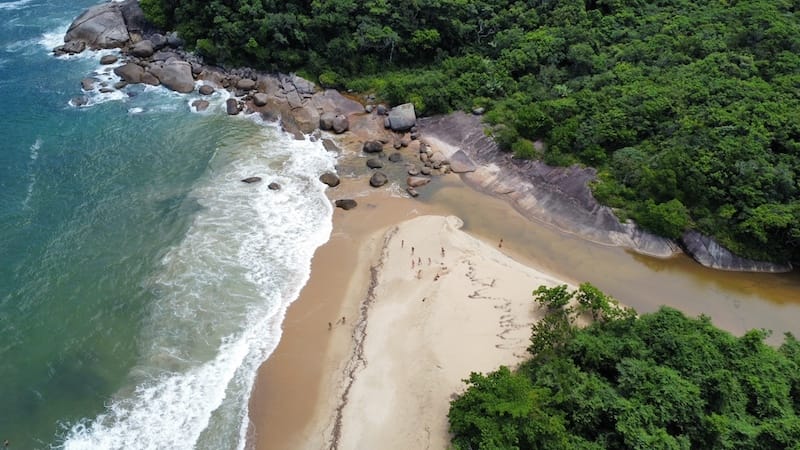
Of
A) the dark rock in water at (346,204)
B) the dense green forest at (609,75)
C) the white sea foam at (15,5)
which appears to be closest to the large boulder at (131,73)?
the dense green forest at (609,75)

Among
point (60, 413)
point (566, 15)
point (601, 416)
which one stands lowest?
point (60, 413)

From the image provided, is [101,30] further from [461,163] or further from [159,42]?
[461,163]

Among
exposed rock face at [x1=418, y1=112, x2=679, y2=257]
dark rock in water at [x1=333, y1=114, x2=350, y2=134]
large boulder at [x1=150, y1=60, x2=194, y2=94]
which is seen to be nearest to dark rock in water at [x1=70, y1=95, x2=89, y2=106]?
large boulder at [x1=150, y1=60, x2=194, y2=94]

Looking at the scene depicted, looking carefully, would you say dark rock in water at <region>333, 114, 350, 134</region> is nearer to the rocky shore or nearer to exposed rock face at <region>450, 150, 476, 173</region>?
the rocky shore

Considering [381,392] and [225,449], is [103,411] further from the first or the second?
[381,392]

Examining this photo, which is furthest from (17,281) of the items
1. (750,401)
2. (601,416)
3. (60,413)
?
(750,401)

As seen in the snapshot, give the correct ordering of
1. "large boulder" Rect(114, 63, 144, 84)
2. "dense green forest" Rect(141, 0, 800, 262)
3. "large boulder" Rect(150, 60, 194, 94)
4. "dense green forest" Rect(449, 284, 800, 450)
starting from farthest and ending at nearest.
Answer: "large boulder" Rect(114, 63, 144, 84) → "large boulder" Rect(150, 60, 194, 94) → "dense green forest" Rect(141, 0, 800, 262) → "dense green forest" Rect(449, 284, 800, 450)

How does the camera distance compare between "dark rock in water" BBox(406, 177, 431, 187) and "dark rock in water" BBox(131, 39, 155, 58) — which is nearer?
"dark rock in water" BBox(406, 177, 431, 187)

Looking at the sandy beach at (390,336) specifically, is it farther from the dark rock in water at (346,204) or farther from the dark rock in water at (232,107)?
the dark rock in water at (232,107)
